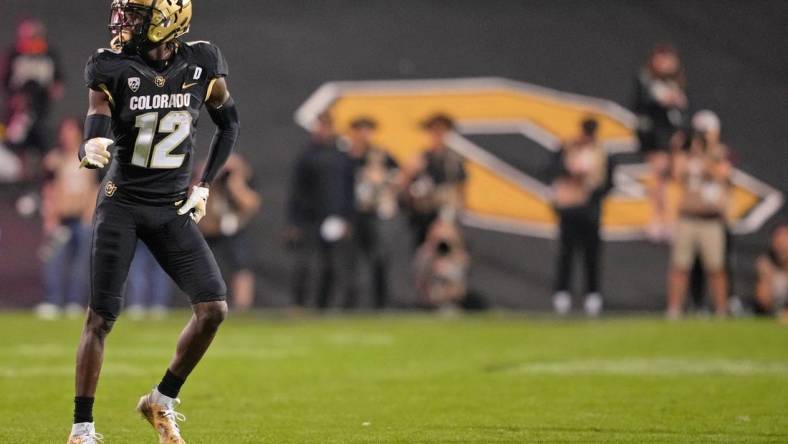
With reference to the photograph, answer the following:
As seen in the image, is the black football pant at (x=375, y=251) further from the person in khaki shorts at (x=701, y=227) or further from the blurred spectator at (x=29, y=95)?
the blurred spectator at (x=29, y=95)

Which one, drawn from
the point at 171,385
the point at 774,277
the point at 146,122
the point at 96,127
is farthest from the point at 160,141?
the point at 774,277

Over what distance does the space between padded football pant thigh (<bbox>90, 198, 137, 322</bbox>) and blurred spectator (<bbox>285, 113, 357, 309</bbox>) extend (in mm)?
11497

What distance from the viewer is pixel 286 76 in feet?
62.6

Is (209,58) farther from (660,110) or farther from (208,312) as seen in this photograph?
(660,110)

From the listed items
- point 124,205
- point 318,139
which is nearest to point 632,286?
point 318,139

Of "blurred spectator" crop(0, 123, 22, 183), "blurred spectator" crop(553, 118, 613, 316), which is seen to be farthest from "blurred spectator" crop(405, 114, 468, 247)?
"blurred spectator" crop(0, 123, 22, 183)

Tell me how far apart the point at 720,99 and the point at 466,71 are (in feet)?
10.7

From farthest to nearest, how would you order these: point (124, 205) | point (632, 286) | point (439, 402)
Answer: point (632, 286) → point (439, 402) → point (124, 205)

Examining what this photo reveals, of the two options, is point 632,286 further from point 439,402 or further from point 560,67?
point 439,402

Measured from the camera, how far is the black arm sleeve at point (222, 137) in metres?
7.12

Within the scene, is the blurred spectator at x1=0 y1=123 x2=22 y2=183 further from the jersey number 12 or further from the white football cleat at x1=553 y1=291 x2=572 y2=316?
the jersey number 12

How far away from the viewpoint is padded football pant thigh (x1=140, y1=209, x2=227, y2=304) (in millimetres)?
6676

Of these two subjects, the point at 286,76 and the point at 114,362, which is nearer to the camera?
the point at 114,362

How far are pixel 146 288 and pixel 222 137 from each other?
1177cm
